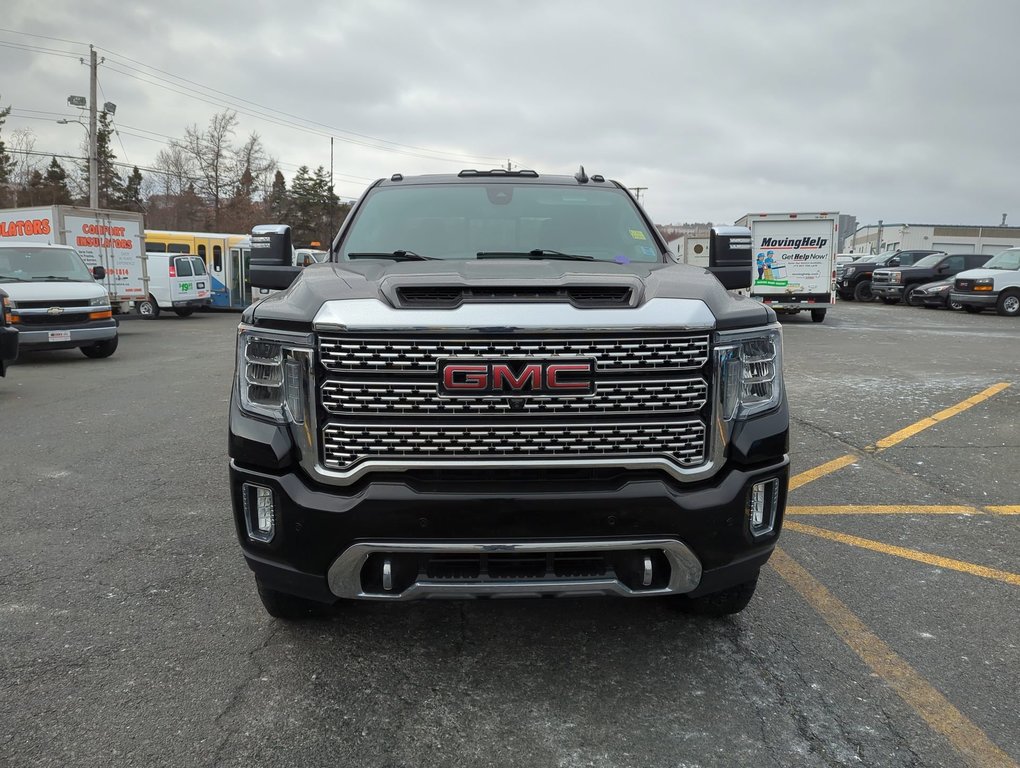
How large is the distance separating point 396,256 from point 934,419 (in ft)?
19.7

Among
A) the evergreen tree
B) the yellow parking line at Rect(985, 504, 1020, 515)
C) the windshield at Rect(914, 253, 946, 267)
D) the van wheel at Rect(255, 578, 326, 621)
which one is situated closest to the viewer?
the van wheel at Rect(255, 578, 326, 621)

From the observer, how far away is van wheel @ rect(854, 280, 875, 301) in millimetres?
30406

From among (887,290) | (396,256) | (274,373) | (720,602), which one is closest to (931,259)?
(887,290)

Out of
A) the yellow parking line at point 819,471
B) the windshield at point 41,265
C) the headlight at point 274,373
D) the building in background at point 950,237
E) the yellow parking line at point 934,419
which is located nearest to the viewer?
the headlight at point 274,373

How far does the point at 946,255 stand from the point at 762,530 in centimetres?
2872

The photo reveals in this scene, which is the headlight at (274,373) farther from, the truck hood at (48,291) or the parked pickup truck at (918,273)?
the parked pickup truck at (918,273)

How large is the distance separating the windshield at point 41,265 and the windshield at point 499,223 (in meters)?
10.4

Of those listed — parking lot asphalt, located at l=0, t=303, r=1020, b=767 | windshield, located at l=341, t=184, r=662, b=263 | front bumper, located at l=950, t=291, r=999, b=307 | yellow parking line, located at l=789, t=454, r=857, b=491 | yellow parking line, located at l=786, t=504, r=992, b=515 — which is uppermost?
windshield, located at l=341, t=184, r=662, b=263

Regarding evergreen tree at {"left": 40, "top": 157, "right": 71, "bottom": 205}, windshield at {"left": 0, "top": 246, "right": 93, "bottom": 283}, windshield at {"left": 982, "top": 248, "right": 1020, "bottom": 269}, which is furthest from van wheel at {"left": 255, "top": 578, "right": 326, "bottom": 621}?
evergreen tree at {"left": 40, "top": 157, "right": 71, "bottom": 205}

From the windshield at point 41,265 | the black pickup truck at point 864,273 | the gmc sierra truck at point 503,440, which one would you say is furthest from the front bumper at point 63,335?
the black pickup truck at point 864,273

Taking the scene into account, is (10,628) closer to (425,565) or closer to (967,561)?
(425,565)

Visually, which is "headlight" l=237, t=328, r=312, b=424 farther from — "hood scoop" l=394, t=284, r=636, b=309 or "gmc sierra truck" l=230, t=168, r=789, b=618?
"hood scoop" l=394, t=284, r=636, b=309

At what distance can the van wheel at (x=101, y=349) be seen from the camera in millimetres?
12610

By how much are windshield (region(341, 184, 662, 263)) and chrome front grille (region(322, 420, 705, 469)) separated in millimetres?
1289
